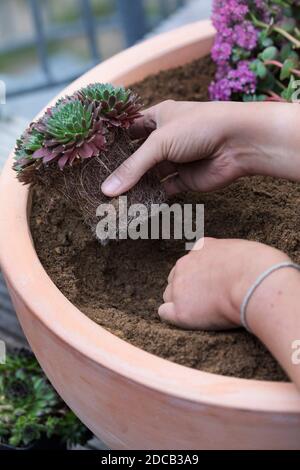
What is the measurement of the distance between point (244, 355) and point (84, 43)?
9.34 feet

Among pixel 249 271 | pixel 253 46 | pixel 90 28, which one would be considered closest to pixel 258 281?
pixel 249 271

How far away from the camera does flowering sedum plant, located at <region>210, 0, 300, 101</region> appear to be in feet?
4.70

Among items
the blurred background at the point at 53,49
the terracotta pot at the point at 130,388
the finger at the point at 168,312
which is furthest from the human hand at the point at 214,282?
the blurred background at the point at 53,49

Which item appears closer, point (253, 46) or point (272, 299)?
point (272, 299)

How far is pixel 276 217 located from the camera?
1184 mm

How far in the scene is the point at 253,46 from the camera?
1.46m

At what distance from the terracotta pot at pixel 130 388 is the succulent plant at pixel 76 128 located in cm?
14

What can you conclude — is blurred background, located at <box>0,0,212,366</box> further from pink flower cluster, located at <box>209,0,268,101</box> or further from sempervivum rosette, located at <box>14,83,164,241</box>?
sempervivum rosette, located at <box>14,83,164,241</box>

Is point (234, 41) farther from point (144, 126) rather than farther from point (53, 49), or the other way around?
point (53, 49)

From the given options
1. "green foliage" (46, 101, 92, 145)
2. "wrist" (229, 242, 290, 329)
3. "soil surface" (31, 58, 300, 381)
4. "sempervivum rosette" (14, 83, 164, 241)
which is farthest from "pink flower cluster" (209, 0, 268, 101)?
"wrist" (229, 242, 290, 329)

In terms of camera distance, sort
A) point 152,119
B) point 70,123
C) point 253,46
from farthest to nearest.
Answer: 1. point 253,46
2. point 152,119
3. point 70,123

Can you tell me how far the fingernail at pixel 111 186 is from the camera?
109 cm

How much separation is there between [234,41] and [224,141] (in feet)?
1.42
